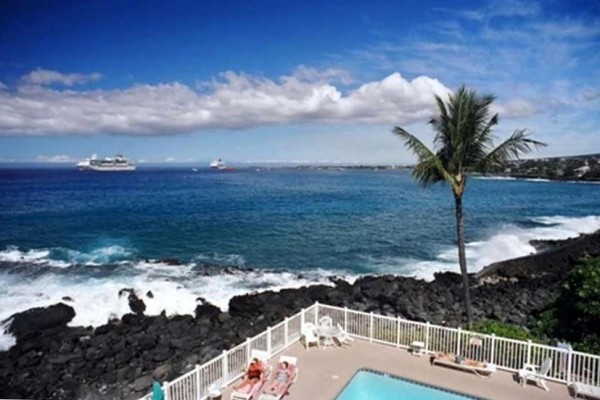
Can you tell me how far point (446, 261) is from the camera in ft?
97.5

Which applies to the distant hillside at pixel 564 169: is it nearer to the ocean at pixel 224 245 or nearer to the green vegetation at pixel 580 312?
the ocean at pixel 224 245

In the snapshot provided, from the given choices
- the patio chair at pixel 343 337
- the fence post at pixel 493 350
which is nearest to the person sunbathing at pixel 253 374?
the patio chair at pixel 343 337

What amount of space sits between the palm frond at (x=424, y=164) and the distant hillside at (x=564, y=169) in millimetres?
107559

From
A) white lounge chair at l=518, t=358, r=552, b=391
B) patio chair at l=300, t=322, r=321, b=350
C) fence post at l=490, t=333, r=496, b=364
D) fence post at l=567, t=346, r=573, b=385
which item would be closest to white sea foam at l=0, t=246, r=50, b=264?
patio chair at l=300, t=322, r=321, b=350

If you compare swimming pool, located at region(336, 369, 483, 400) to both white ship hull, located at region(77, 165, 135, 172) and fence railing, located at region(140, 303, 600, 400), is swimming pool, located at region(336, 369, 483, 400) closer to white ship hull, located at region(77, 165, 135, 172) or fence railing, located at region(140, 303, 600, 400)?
fence railing, located at region(140, 303, 600, 400)

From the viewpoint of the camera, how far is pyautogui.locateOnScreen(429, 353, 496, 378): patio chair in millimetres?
9891

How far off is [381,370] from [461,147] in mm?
6585

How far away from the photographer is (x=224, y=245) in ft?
117

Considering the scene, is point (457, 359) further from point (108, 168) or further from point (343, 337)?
point (108, 168)

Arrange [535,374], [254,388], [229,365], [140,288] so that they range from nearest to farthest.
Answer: [254,388] < [535,374] < [229,365] < [140,288]

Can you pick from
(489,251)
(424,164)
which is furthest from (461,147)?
(489,251)

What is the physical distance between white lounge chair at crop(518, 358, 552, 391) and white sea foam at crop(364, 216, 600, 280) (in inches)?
666

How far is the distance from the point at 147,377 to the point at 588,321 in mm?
12367

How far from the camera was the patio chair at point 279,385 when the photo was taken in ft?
28.2
